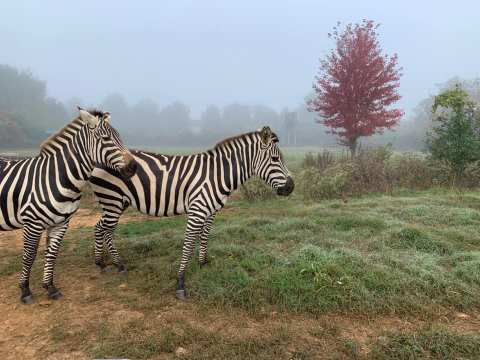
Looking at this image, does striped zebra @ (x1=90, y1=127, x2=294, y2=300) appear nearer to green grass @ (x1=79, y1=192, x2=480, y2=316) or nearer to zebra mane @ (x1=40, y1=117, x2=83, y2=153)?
zebra mane @ (x1=40, y1=117, x2=83, y2=153)

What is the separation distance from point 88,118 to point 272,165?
2.67 m

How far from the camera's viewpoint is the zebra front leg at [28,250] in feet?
15.0

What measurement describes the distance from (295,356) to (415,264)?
9.41ft

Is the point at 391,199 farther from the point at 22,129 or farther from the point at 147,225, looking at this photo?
the point at 22,129

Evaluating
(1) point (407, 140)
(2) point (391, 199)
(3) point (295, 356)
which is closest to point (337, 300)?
(3) point (295, 356)

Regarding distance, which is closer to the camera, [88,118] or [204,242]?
[88,118]

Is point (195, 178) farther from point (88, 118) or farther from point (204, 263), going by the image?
point (88, 118)

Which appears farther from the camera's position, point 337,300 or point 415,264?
point 415,264

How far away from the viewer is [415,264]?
17.8 feet

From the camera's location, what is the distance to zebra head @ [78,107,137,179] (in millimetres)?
4539

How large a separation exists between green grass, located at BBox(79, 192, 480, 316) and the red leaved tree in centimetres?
853

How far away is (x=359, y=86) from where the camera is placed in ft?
52.5

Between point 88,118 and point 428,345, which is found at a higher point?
point 88,118

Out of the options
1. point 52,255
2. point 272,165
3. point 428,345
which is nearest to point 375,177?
point 272,165
